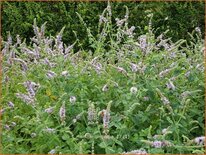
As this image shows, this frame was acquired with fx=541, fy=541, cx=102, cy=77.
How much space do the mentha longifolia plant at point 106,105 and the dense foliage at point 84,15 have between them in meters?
2.53

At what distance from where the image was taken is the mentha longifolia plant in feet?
9.47

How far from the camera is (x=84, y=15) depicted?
248 inches

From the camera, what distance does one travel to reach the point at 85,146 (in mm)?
2818

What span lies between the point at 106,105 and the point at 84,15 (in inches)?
124

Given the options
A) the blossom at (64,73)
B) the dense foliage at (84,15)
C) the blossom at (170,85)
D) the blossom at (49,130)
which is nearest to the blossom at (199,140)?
the blossom at (170,85)

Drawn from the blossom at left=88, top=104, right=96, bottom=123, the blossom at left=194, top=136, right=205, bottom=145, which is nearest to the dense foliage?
the blossom at left=88, top=104, right=96, bottom=123

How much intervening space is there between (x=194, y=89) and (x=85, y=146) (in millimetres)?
919

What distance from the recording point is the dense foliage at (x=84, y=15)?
20.7 feet

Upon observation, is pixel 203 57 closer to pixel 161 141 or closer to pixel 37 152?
pixel 161 141

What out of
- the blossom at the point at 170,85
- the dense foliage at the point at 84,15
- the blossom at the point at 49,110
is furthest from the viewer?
the dense foliage at the point at 84,15

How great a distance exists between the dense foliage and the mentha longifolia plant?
2533 mm

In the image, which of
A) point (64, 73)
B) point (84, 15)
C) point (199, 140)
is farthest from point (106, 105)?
point (84, 15)

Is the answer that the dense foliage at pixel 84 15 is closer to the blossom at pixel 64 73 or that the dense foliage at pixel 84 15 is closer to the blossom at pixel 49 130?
the blossom at pixel 64 73

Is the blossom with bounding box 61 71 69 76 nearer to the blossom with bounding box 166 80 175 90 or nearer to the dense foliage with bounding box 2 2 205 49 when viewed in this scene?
the blossom with bounding box 166 80 175 90
